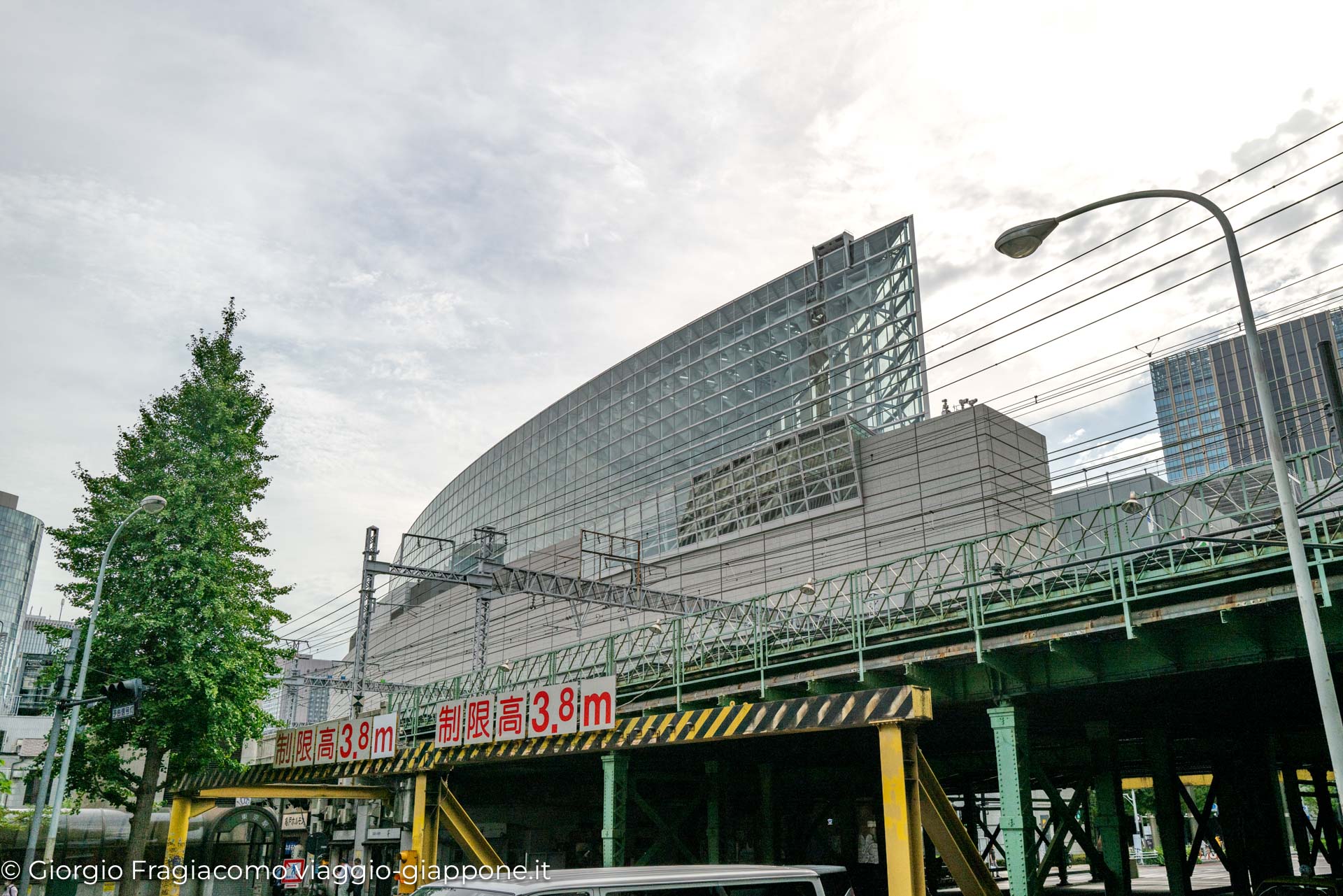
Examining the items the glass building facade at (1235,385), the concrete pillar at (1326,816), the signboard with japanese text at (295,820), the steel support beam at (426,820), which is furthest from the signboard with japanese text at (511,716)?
the glass building facade at (1235,385)

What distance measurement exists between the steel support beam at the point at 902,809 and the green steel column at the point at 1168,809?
35.9ft

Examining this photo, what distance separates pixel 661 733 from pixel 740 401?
49.8 m

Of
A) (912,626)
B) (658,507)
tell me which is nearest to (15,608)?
(658,507)

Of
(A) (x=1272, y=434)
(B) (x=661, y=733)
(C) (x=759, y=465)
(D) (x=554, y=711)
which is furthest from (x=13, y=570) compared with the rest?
(A) (x=1272, y=434)

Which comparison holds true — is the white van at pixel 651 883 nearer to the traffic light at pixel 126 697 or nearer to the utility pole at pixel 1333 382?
the utility pole at pixel 1333 382

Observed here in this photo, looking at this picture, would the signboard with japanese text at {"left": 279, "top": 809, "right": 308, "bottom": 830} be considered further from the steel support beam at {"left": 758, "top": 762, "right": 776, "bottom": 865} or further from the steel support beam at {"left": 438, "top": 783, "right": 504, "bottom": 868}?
the steel support beam at {"left": 438, "top": 783, "right": 504, "bottom": 868}

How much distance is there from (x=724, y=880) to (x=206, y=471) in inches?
971

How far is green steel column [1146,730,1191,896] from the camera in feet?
68.8

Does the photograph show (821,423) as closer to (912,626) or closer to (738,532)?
(738,532)

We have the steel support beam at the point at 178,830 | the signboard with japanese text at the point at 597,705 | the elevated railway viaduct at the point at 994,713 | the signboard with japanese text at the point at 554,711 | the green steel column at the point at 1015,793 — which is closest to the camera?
the elevated railway viaduct at the point at 994,713

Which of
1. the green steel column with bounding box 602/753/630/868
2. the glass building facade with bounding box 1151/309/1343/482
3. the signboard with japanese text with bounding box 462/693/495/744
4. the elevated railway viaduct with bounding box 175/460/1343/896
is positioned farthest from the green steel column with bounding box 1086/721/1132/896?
the glass building facade with bounding box 1151/309/1343/482

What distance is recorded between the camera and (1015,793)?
16.5m

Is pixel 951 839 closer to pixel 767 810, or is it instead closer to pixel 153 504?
pixel 767 810

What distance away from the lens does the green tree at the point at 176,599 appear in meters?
26.8
